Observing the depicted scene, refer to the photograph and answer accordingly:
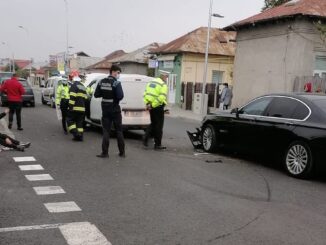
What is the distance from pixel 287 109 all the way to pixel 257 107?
838mm

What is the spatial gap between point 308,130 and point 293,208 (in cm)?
230

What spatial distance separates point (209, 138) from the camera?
1107 cm

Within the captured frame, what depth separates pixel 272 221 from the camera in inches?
225

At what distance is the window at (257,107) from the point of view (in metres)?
9.64

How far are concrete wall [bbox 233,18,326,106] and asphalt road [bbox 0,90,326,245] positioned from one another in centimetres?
1231

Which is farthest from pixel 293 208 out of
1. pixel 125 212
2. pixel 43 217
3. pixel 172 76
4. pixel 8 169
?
pixel 172 76

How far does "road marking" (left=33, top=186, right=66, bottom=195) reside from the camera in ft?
22.3

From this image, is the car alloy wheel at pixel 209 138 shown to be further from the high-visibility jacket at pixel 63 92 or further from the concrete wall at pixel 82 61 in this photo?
the concrete wall at pixel 82 61

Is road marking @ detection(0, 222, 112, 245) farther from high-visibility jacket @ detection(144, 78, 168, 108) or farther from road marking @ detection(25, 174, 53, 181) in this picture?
high-visibility jacket @ detection(144, 78, 168, 108)

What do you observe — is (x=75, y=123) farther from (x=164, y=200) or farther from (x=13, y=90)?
(x=164, y=200)

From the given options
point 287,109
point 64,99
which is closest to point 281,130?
point 287,109

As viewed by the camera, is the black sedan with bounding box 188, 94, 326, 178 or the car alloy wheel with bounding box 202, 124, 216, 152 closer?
the black sedan with bounding box 188, 94, 326, 178

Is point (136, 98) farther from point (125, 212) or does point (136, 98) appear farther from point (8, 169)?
point (125, 212)

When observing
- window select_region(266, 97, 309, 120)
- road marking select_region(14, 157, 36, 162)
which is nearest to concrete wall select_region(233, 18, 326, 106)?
window select_region(266, 97, 309, 120)
